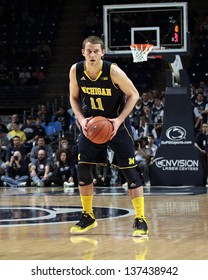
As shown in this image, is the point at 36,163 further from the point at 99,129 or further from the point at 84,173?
the point at 99,129

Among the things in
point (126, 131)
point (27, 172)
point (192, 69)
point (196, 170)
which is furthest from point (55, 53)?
point (126, 131)

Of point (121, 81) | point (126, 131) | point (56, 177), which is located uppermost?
point (121, 81)

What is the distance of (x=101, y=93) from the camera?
8.21 m

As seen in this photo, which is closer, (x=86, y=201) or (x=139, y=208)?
(x=139, y=208)

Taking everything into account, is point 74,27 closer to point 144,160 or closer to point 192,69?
point 192,69

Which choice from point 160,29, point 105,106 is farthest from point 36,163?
point 105,106

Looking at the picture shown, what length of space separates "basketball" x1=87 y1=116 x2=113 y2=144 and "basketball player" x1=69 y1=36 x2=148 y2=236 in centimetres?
8

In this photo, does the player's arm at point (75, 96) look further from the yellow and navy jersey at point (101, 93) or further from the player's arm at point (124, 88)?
the player's arm at point (124, 88)

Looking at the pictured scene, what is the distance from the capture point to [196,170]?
1777 centimetres

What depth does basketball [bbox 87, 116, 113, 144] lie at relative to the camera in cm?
794

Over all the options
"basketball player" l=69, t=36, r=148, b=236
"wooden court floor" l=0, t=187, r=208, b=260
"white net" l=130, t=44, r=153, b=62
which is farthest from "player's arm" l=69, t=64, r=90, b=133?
"white net" l=130, t=44, r=153, b=62

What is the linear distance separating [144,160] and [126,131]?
9.70m

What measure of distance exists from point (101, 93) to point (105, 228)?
178 cm

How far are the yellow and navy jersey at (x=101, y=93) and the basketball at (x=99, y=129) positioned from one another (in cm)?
27
